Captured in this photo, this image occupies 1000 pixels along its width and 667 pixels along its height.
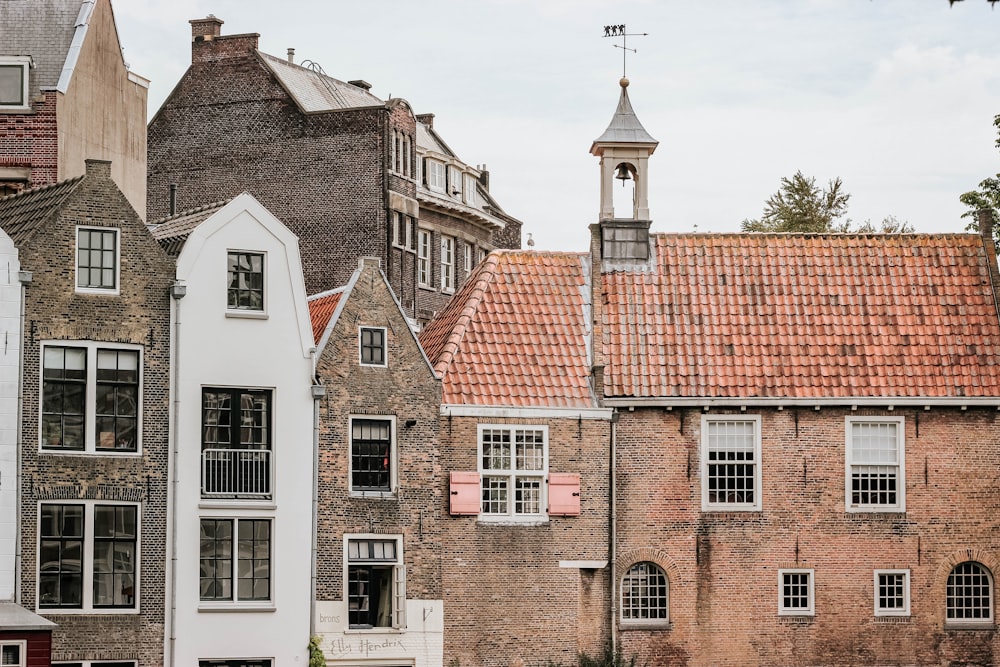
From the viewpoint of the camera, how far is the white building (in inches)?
1697

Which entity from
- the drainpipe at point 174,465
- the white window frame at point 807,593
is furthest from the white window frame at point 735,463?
the drainpipe at point 174,465

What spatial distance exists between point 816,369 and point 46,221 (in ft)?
58.2

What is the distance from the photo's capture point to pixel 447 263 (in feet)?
233

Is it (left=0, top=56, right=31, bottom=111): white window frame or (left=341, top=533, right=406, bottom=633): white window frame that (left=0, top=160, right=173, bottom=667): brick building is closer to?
(left=341, top=533, right=406, bottom=633): white window frame

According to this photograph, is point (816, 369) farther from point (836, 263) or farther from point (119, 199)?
point (119, 199)

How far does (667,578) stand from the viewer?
46.5m

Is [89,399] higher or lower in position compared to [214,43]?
lower

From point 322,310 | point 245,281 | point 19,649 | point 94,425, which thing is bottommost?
point 19,649

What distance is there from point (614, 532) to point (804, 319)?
279 inches

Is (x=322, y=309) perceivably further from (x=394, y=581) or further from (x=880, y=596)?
(x=880, y=596)

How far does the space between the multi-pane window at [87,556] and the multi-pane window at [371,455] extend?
5.11 meters

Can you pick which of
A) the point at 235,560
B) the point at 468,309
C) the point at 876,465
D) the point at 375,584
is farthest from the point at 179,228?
the point at 876,465

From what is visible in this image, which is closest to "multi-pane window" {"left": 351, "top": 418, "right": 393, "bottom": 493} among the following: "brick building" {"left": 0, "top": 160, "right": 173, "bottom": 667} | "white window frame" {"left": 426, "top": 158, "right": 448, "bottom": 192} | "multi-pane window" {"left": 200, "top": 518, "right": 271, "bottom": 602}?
"multi-pane window" {"left": 200, "top": 518, "right": 271, "bottom": 602}

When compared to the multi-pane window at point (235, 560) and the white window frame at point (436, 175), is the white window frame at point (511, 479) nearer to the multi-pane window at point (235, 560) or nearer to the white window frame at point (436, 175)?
the multi-pane window at point (235, 560)
